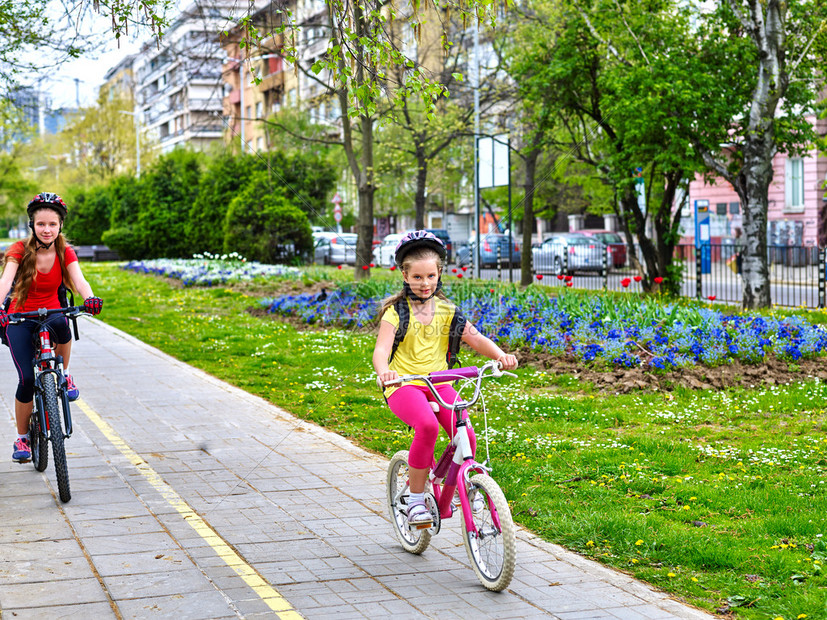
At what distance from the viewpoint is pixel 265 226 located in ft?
101

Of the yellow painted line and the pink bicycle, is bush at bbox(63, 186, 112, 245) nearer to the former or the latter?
the yellow painted line

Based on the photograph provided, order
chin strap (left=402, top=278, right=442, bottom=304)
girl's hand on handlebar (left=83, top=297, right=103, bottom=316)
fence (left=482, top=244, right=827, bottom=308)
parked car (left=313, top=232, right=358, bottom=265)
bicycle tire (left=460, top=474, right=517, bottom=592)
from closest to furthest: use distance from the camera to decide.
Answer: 1. bicycle tire (left=460, top=474, right=517, bottom=592)
2. chin strap (left=402, top=278, right=442, bottom=304)
3. girl's hand on handlebar (left=83, top=297, right=103, bottom=316)
4. fence (left=482, top=244, right=827, bottom=308)
5. parked car (left=313, top=232, right=358, bottom=265)

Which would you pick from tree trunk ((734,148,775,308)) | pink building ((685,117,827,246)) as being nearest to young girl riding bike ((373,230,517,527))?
tree trunk ((734,148,775,308))

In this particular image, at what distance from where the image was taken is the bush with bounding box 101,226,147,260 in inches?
1569

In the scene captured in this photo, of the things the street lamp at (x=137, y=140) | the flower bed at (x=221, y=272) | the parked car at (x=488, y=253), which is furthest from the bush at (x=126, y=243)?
the street lamp at (x=137, y=140)

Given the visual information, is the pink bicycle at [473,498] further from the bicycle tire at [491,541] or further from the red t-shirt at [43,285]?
the red t-shirt at [43,285]

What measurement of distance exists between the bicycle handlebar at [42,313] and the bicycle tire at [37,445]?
2.40 ft

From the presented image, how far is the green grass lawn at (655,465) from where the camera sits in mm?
4867

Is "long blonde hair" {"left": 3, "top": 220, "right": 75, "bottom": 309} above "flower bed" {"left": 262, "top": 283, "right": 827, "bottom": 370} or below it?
above

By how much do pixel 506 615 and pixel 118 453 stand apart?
4.22m

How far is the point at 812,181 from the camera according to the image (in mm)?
35562

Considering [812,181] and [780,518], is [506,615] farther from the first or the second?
[812,181]

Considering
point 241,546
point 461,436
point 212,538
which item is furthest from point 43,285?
point 461,436

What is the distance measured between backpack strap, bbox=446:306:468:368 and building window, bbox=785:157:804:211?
34147mm
